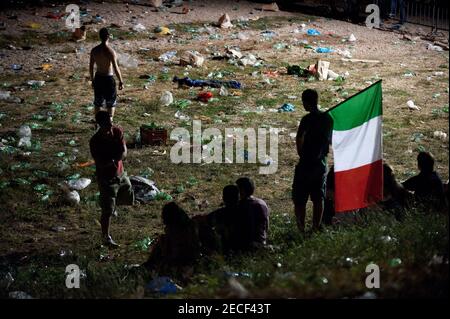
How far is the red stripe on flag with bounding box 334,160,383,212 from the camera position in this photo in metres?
6.05

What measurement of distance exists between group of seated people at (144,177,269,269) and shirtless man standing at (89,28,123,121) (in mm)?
3873

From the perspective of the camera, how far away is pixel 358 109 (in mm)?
6129

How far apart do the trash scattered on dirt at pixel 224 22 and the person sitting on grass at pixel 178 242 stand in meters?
11.5

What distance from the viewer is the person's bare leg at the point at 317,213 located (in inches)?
248

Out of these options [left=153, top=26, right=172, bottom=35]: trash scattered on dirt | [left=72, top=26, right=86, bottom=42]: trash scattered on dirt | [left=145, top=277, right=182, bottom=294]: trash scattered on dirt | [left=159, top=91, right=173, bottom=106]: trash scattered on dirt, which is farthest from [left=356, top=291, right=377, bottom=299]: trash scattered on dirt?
[left=153, top=26, right=172, bottom=35]: trash scattered on dirt

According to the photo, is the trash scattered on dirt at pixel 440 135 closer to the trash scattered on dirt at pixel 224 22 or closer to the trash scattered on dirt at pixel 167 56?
the trash scattered on dirt at pixel 167 56

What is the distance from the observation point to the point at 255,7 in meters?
19.0

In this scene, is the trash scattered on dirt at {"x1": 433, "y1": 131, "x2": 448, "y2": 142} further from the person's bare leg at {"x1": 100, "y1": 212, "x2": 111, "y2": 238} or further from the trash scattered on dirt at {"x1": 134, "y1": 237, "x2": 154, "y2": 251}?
the person's bare leg at {"x1": 100, "y1": 212, "x2": 111, "y2": 238}

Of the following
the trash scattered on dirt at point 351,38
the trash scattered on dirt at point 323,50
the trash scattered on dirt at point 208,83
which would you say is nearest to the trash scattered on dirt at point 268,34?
the trash scattered on dirt at point 323,50

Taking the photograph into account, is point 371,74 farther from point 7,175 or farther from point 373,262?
point 373,262

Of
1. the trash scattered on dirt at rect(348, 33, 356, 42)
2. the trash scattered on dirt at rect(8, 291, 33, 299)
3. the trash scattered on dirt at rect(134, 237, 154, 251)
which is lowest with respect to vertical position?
the trash scattered on dirt at rect(348, 33, 356, 42)

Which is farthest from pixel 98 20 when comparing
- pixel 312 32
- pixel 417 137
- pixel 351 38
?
pixel 417 137
